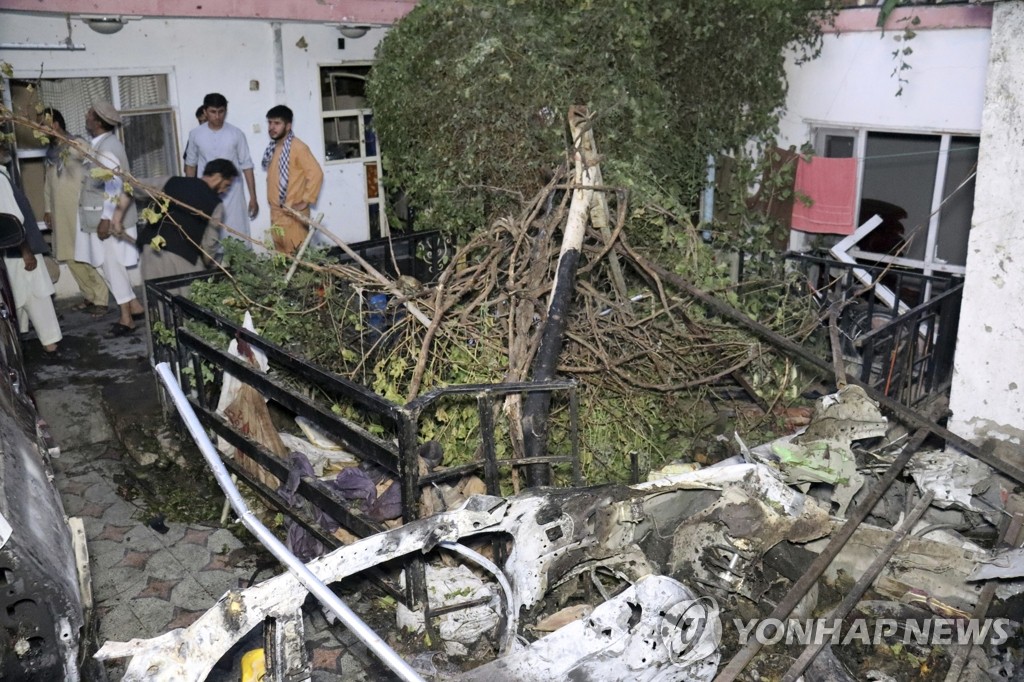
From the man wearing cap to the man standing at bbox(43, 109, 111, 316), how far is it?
0.21 m

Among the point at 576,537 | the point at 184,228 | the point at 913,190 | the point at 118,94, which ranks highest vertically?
the point at 118,94

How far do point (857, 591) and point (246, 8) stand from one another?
8270 millimetres

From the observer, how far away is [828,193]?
8430 millimetres

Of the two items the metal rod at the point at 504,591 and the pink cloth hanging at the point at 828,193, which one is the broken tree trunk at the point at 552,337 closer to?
the metal rod at the point at 504,591

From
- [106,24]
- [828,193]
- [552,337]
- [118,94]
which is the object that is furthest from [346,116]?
[552,337]

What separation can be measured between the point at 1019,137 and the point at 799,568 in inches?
130

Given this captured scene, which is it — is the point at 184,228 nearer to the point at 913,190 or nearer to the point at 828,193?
the point at 828,193

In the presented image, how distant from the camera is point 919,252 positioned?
Result: 8.28 metres

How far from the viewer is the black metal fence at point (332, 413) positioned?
4.57m

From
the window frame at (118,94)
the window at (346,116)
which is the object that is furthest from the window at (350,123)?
the window frame at (118,94)

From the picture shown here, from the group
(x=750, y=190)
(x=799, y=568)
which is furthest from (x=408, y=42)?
(x=799, y=568)

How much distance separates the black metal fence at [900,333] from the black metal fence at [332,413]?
2660mm

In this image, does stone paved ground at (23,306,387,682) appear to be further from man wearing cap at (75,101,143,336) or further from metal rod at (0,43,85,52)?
metal rod at (0,43,85,52)

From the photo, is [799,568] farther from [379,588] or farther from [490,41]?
[490,41]
